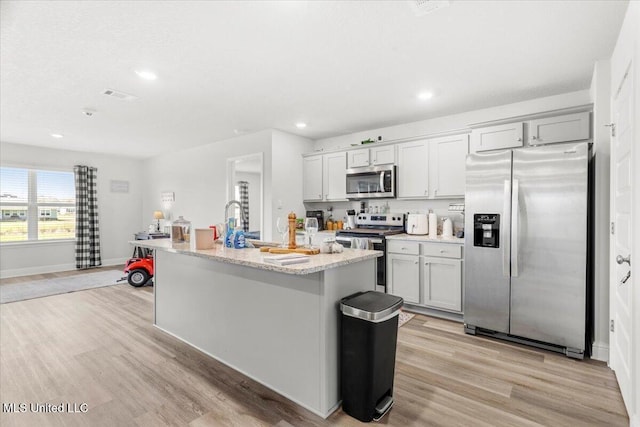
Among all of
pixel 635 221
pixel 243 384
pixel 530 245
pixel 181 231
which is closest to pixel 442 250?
pixel 530 245

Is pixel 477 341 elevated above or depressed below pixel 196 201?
below

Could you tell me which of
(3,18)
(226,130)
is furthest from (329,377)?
(226,130)

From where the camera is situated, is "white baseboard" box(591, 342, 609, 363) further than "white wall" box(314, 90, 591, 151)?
No

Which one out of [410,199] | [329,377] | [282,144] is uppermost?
[282,144]

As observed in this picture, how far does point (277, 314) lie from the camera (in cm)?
219

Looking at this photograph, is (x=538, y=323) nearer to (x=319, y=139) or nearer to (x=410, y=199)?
(x=410, y=199)

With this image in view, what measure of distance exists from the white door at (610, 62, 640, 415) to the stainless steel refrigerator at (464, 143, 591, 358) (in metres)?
0.25

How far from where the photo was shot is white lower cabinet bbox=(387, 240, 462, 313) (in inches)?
142

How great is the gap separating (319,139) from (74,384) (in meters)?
4.66

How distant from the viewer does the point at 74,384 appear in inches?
91.2

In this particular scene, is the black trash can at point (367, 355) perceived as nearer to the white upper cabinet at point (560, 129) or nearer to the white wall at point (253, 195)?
Result: the white upper cabinet at point (560, 129)

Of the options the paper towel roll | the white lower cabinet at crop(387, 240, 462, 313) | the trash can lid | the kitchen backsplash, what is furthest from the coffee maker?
the trash can lid

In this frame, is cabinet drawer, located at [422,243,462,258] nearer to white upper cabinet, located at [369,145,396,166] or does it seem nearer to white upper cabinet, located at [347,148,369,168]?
white upper cabinet, located at [369,145,396,166]

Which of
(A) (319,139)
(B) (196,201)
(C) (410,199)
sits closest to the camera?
(C) (410,199)
